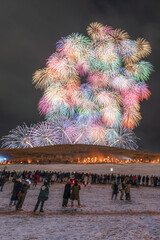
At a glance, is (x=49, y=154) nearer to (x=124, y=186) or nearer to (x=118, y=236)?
(x=124, y=186)

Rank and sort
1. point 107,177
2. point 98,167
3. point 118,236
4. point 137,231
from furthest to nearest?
point 98,167 < point 107,177 < point 137,231 < point 118,236

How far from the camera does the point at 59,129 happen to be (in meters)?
58.7

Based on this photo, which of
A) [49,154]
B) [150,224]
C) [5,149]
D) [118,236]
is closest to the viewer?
[118,236]

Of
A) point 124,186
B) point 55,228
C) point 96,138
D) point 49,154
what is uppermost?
point 96,138

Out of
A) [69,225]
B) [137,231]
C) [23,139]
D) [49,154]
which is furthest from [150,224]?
[23,139]

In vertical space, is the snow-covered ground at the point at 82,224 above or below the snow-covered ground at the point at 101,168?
below

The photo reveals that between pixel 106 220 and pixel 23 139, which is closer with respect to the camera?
pixel 106 220

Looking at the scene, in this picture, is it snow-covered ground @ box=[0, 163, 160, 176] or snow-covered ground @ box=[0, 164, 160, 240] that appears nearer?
snow-covered ground @ box=[0, 164, 160, 240]

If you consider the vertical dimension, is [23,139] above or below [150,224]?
above

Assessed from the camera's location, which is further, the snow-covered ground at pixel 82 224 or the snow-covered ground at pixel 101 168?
the snow-covered ground at pixel 101 168

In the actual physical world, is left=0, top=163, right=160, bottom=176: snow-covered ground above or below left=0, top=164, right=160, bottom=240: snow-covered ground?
above

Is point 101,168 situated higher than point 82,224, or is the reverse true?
point 101,168

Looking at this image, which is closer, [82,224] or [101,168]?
[82,224]

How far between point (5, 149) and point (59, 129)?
13.3 meters
